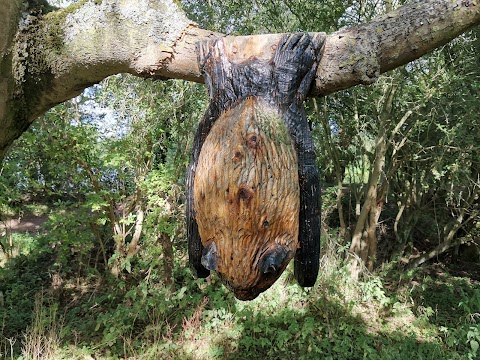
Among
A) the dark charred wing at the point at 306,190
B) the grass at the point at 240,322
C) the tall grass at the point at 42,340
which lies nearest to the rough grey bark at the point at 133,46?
the dark charred wing at the point at 306,190

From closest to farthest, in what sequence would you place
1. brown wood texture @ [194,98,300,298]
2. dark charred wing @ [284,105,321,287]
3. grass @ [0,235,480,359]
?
brown wood texture @ [194,98,300,298], dark charred wing @ [284,105,321,287], grass @ [0,235,480,359]

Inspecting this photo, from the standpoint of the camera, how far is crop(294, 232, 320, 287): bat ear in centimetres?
143

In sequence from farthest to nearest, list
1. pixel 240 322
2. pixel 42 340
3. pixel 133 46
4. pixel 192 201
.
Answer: pixel 240 322, pixel 42 340, pixel 133 46, pixel 192 201

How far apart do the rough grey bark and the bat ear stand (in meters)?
0.59

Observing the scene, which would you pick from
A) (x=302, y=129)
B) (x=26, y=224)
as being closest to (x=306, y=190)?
(x=302, y=129)

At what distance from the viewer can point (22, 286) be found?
6723 mm

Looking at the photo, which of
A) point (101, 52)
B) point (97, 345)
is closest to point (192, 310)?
point (97, 345)

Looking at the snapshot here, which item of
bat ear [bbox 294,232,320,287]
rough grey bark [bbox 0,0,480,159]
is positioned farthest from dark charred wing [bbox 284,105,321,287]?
rough grey bark [bbox 0,0,480,159]

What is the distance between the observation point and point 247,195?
1220 millimetres

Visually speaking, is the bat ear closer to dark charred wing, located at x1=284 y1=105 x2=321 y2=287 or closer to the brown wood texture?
dark charred wing, located at x1=284 y1=105 x2=321 y2=287

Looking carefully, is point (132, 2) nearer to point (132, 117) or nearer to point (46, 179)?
point (132, 117)

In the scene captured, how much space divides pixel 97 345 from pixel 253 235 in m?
4.57

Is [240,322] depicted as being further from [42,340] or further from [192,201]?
[192,201]

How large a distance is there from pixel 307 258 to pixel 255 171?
0.43 metres
